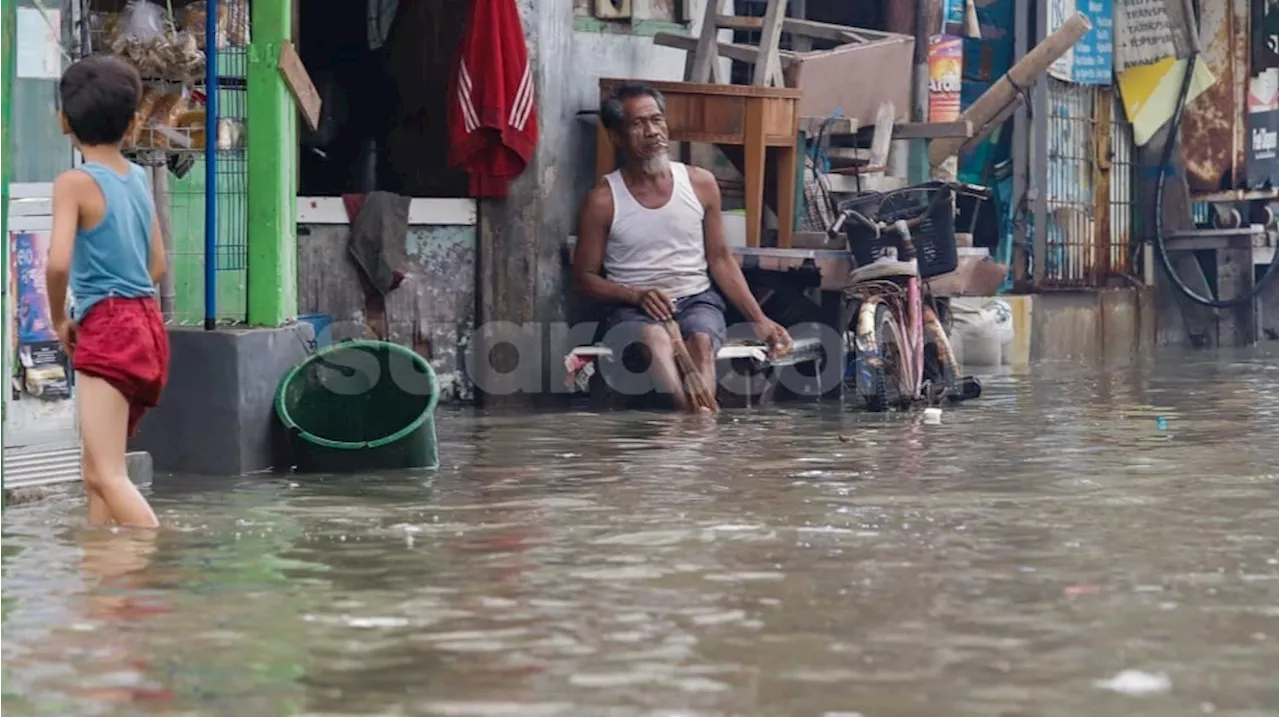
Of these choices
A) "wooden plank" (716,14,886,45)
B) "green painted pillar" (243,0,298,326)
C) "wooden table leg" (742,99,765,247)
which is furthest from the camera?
"wooden plank" (716,14,886,45)

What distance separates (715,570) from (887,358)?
6.08 meters

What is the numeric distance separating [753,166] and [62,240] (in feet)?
21.3

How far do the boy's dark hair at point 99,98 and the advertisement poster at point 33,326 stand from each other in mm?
1455

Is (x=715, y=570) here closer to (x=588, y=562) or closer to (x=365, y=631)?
(x=588, y=562)

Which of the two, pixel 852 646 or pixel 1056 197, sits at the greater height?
pixel 1056 197

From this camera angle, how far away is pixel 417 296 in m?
12.4

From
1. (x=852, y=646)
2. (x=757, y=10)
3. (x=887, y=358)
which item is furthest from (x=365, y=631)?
(x=757, y=10)

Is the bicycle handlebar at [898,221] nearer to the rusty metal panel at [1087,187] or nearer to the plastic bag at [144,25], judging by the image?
the plastic bag at [144,25]

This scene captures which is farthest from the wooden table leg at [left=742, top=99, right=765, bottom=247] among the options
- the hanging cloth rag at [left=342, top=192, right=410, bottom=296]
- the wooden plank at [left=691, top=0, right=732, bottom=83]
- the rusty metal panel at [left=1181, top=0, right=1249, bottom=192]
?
the rusty metal panel at [left=1181, top=0, right=1249, bottom=192]

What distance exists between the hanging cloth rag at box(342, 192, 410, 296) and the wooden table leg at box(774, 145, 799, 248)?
2148 millimetres

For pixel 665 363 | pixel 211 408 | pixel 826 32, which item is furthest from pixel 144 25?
pixel 826 32

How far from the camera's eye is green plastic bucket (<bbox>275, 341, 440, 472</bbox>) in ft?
29.3

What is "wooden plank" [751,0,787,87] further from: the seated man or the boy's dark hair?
the boy's dark hair

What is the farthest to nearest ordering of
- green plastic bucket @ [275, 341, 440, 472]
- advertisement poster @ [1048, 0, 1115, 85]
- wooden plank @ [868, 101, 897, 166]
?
advertisement poster @ [1048, 0, 1115, 85]
wooden plank @ [868, 101, 897, 166]
green plastic bucket @ [275, 341, 440, 472]
